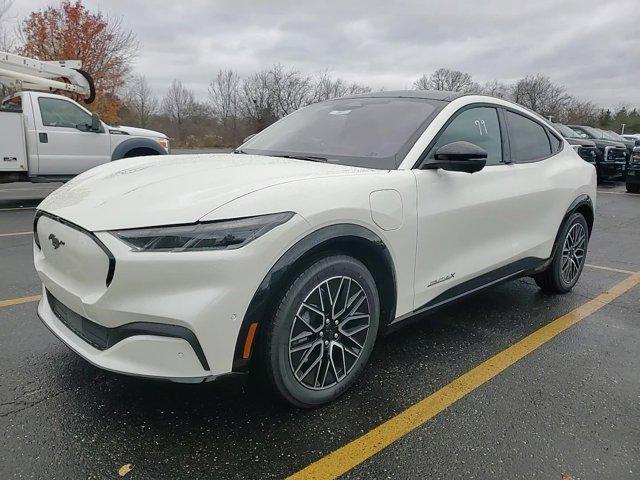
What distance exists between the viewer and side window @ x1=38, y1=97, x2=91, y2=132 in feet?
29.4

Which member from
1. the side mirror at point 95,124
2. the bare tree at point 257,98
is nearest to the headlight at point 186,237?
the side mirror at point 95,124

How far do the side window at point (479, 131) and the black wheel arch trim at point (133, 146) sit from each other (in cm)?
795

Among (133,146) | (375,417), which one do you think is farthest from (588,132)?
(375,417)

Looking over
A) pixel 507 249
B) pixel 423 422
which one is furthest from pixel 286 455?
pixel 507 249

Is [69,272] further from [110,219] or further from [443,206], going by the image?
[443,206]

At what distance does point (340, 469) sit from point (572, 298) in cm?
313

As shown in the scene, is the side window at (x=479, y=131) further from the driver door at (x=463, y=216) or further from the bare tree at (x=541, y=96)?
the bare tree at (x=541, y=96)

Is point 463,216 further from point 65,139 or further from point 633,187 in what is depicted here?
point 633,187

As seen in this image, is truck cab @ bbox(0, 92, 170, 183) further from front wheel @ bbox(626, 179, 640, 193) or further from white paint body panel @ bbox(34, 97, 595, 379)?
front wheel @ bbox(626, 179, 640, 193)

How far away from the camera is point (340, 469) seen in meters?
2.01

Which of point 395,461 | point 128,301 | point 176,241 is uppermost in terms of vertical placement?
point 176,241

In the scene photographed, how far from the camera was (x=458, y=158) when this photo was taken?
2.69m

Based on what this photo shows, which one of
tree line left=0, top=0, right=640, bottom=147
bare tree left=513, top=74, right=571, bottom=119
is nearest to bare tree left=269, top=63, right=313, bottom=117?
tree line left=0, top=0, right=640, bottom=147

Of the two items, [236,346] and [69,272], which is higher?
[69,272]
